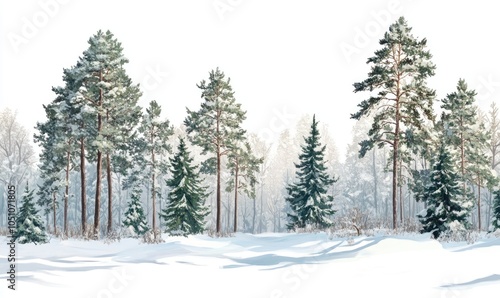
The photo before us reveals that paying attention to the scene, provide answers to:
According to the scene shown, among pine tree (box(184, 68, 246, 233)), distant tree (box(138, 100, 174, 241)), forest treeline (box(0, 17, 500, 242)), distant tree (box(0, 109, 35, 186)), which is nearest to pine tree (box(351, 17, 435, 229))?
forest treeline (box(0, 17, 500, 242))

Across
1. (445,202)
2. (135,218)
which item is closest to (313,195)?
(135,218)

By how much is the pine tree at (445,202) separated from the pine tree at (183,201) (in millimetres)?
14644

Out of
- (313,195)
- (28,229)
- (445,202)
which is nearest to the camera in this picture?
(445,202)

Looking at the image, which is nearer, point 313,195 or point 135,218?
point 313,195

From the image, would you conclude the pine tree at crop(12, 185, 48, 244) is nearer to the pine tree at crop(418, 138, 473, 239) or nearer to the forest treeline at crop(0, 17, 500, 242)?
the forest treeline at crop(0, 17, 500, 242)

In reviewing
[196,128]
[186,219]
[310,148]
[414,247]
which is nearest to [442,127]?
[310,148]

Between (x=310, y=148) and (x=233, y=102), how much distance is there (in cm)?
654

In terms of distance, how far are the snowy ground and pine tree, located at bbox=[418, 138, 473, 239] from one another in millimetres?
3941

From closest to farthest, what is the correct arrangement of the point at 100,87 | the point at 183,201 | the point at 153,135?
the point at 100,87 → the point at 183,201 → the point at 153,135

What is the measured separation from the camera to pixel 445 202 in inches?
904

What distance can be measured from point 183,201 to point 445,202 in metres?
15.9

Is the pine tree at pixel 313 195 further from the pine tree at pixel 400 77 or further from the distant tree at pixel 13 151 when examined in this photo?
the distant tree at pixel 13 151

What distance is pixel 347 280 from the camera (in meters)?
13.5

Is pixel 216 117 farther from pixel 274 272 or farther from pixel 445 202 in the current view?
pixel 274 272
